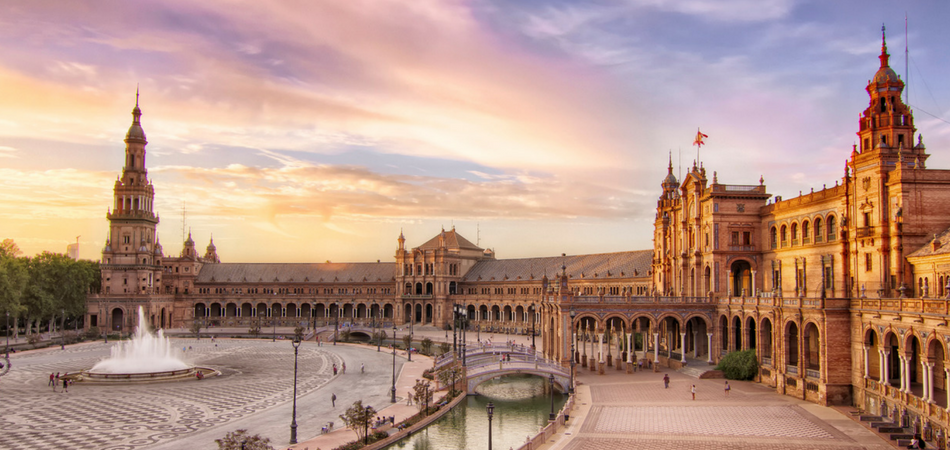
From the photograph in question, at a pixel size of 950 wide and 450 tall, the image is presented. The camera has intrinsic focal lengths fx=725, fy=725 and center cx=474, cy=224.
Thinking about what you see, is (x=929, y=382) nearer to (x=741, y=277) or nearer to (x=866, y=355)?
(x=866, y=355)

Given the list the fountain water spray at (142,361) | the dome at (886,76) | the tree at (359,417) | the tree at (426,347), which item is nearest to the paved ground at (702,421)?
the tree at (359,417)

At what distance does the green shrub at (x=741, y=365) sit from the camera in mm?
63375

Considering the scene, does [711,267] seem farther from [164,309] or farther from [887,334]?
[164,309]

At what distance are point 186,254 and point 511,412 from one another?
4777 inches

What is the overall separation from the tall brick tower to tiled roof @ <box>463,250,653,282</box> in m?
62.1

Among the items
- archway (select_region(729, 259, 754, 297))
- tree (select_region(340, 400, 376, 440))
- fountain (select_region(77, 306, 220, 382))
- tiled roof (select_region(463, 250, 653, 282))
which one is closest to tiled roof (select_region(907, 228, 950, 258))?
archway (select_region(729, 259, 754, 297))

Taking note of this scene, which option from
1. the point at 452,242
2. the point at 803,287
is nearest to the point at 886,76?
the point at 803,287

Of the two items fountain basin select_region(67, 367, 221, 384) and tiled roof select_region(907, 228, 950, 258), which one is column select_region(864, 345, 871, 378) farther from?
fountain basin select_region(67, 367, 221, 384)

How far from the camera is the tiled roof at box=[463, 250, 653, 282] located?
116 m

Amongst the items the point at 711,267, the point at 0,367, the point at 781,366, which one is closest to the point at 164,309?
Result: the point at 0,367

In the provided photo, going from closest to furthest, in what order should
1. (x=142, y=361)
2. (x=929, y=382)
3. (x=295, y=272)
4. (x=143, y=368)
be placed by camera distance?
(x=929, y=382)
(x=143, y=368)
(x=142, y=361)
(x=295, y=272)

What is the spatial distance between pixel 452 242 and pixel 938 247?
107 meters

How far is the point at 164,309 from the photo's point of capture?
14362cm

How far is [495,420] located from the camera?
55094 millimetres
